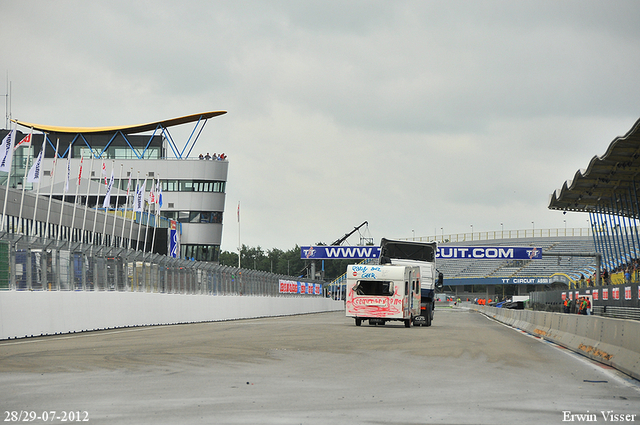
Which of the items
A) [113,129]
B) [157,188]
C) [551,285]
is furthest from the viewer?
[551,285]

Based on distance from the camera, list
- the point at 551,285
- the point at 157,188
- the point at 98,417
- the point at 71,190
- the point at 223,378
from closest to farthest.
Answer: the point at 98,417, the point at 223,378, the point at 157,188, the point at 71,190, the point at 551,285

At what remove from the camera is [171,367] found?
42.2 ft

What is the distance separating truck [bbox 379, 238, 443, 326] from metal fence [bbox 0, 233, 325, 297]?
851 cm

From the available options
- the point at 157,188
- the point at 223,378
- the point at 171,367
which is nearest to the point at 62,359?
the point at 171,367

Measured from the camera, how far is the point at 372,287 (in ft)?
111

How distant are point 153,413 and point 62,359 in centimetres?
653

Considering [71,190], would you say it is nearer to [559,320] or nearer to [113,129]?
[113,129]

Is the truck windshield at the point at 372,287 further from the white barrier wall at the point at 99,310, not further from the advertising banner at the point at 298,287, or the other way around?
the advertising banner at the point at 298,287

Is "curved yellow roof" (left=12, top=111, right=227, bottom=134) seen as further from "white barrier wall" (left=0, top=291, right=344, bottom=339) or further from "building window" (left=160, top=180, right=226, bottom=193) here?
"white barrier wall" (left=0, top=291, right=344, bottom=339)

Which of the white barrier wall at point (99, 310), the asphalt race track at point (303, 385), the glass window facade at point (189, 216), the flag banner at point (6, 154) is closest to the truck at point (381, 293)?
the white barrier wall at point (99, 310)

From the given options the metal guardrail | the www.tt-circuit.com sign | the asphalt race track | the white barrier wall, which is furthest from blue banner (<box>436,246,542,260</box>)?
the asphalt race track

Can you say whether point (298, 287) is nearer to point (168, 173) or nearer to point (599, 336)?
point (168, 173)

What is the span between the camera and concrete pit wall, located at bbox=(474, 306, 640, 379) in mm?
12969

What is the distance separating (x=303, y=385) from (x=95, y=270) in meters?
16.8
